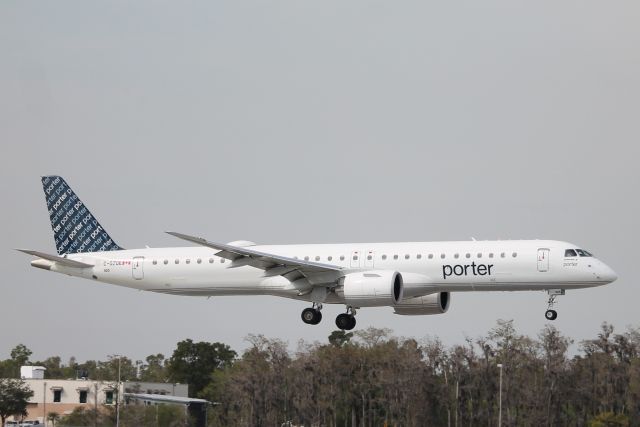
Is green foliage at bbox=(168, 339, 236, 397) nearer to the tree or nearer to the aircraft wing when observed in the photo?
the tree

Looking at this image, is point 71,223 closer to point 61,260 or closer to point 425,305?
point 61,260

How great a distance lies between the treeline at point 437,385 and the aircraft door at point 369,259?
129 ft

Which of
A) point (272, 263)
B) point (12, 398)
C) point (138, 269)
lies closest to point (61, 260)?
point (138, 269)

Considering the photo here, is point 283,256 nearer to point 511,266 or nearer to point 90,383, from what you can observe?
point 511,266

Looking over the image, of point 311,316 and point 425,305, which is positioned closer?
point 311,316

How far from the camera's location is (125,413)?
94688 mm

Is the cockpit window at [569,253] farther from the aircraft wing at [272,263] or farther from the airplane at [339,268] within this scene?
the aircraft wing at [272,263]

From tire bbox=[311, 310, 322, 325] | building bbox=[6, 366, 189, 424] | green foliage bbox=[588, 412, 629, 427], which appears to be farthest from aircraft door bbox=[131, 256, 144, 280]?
green foliage bbox=[588, 412, 629, 427]

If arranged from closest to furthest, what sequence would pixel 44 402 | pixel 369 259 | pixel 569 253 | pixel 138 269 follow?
pixel 569 253 < pixel 369 259 < pixel 138 269 < pixel 44 402

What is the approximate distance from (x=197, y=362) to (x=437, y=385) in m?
47.4

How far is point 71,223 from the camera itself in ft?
242

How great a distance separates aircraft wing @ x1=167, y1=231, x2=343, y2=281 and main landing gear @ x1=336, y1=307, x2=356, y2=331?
8.89ft

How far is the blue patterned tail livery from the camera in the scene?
7219cm

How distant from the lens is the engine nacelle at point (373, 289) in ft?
203
